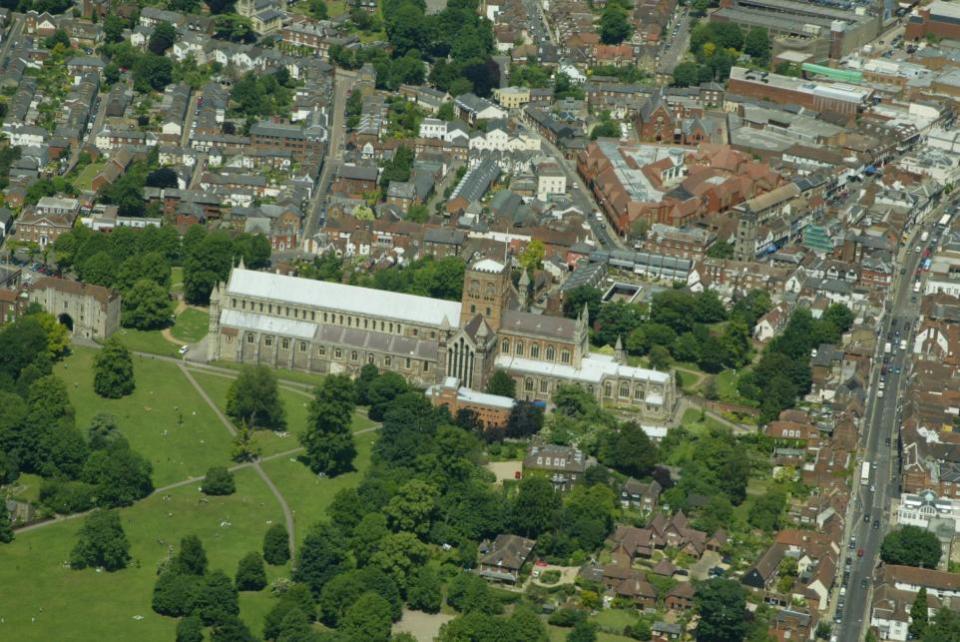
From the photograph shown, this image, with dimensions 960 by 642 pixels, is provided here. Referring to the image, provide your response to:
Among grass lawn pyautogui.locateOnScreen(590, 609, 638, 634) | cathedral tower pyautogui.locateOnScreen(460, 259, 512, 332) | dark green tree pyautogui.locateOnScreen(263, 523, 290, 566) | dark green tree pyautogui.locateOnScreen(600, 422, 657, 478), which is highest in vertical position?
cathedral tower pyautogui.locateOnScreen(460, 259, 512, 332)

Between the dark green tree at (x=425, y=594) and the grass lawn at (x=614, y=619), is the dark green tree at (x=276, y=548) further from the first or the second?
the grass lawn at (x=614, y=619)

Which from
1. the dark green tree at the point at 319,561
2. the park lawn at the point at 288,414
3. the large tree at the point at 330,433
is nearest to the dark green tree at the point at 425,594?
the dark green tree at the point at 319,561

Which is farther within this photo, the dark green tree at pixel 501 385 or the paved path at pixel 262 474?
the dark green tree at pixel 501 385

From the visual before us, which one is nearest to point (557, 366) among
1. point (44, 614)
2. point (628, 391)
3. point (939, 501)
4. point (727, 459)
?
point (628, 391)

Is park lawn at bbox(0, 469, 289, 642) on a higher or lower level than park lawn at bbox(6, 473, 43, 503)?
lower

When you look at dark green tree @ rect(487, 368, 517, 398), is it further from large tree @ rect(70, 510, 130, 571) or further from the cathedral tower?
large tree @ rect(70, 510, 130, 571)

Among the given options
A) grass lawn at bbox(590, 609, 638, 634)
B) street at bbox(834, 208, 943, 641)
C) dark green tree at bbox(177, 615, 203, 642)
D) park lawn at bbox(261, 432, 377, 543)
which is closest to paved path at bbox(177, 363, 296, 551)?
park lawn at bbox(261, 432, 377, 543)

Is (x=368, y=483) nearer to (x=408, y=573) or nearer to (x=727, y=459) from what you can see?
(x=408, y=573)
